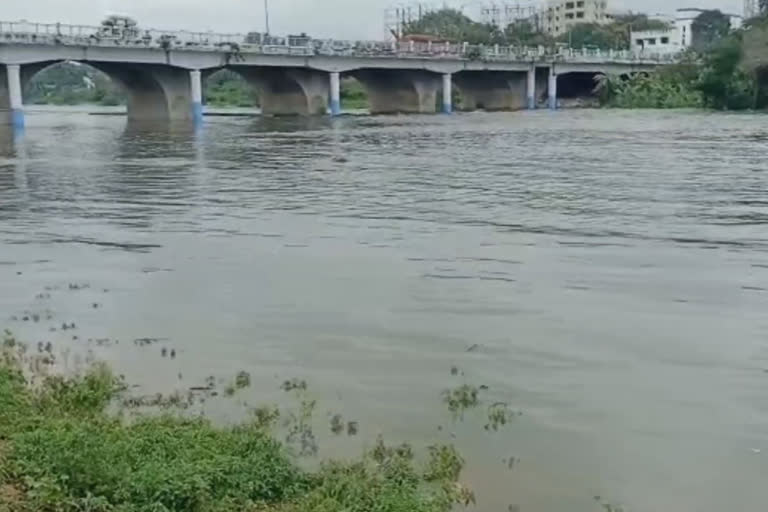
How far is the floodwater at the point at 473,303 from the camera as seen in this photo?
25.1 ft

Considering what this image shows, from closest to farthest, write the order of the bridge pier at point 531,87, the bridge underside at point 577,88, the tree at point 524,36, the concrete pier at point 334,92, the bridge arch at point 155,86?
the bridge arch at point 155,86
the concrete pier at point 334,92
the bridge pier at point 531,87
the bridge underside at point 577,88
the tree at point 524,36

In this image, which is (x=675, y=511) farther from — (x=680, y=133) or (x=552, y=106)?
(x=552, y=106)

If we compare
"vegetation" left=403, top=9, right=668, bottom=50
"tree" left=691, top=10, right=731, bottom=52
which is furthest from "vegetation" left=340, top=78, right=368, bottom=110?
"tree" left=691, top=10, right=731, bottom=52

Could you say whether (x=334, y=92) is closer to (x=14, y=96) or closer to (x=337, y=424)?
(x=14, y=96)

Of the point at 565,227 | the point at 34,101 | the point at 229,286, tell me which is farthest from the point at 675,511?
the point at 34,101

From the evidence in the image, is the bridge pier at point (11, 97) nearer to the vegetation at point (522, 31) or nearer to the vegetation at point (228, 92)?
the vegetation at point (228, 92)

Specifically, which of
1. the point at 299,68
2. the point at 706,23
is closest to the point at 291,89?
the point at 299,68

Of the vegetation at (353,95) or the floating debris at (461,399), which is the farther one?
the vegetation at (353,95)

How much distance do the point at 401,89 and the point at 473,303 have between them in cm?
8679

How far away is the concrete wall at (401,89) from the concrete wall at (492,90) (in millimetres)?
6122

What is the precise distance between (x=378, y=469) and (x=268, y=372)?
112 inches

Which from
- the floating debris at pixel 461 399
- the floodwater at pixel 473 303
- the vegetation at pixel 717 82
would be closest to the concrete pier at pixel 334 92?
the vegetation at pixel 717 82

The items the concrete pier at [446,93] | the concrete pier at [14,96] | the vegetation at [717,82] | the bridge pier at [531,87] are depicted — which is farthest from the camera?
the bridge pier at [531,87]

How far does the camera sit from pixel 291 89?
89062mm
